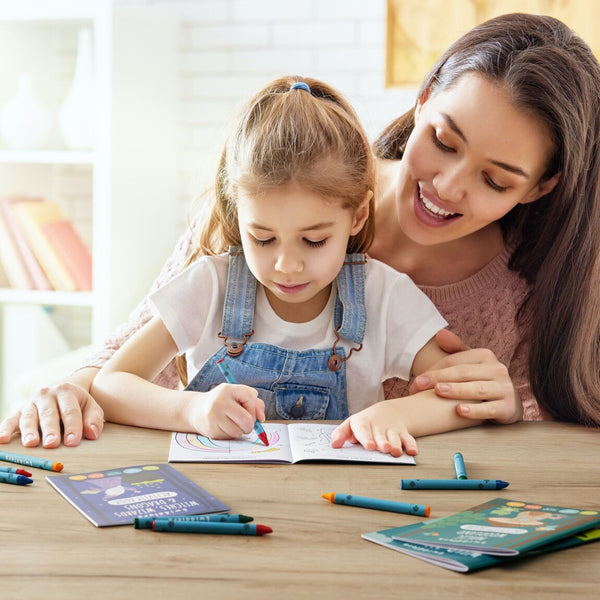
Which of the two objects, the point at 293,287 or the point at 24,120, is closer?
the point at 293,287

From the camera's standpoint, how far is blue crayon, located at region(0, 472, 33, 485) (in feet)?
3.53

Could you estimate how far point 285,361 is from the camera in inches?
61.6

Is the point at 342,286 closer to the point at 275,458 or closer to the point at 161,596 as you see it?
the point at 275,458

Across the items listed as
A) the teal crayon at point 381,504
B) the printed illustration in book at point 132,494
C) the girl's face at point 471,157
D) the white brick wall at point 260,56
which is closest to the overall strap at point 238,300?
the girl's face at point 471,157

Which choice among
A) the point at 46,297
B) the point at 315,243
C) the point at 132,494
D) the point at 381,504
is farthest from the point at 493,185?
the point at 46,297

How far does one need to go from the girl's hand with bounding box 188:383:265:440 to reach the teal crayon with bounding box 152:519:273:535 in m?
0.35

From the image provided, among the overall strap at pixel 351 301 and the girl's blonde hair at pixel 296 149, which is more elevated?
the girl's blonde hair at pixel 296 149

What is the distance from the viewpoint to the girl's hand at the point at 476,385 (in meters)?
1.41

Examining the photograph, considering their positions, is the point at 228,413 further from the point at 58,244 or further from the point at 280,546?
the point at 58,244

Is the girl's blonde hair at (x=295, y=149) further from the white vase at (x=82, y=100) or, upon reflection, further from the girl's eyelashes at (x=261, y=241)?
the white vase at (x=82, y=100)

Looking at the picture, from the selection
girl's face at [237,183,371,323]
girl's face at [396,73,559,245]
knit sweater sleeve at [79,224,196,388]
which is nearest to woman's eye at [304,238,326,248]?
girl's face at [237,183,371,323]

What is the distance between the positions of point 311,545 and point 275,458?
0.94ft

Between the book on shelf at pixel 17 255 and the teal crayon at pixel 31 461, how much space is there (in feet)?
7.71

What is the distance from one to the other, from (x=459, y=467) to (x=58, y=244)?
8.29 ft
